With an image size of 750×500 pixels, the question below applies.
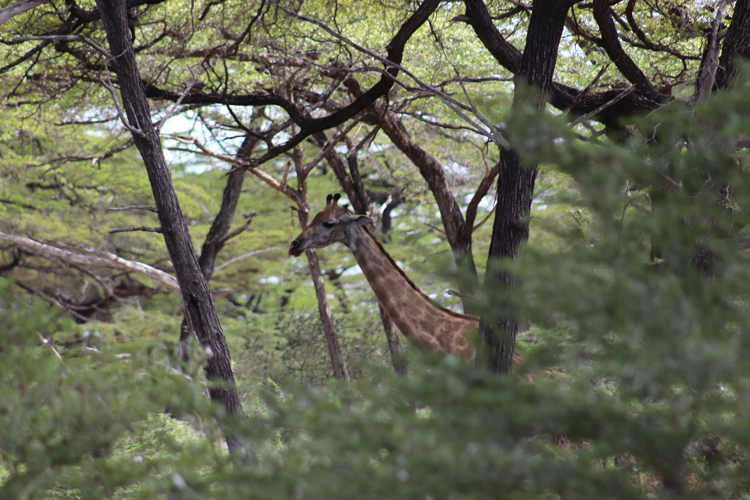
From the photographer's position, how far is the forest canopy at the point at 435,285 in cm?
167

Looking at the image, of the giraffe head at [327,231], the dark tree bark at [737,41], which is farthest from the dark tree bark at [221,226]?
the dark tree bark at [737,41]

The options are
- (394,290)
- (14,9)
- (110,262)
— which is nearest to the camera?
(14,9)

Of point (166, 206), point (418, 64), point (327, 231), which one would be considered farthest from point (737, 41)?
point (166, 206)

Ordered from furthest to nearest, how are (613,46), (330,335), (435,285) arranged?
(435,285)
(330,335)
(613,46)

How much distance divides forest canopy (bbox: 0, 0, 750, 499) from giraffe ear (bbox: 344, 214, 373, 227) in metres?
0.04

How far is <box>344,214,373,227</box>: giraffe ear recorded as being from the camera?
6.30 metres

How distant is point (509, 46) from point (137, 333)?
11145 millimetres

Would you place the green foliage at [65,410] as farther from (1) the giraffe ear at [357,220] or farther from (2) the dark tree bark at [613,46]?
(2) the dark tree bark at [613,46]

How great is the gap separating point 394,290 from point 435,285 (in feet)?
27.8

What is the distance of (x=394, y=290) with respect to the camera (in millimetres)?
5926

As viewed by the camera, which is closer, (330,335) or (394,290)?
(394,290)

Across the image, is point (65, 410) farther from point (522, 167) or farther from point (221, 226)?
point (221, 226)

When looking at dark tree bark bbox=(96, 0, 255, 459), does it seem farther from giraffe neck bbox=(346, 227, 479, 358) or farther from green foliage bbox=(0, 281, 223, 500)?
green foliage bbox=(0, 281, 223, 500)

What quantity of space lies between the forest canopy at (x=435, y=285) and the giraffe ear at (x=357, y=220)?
1.5 inches
